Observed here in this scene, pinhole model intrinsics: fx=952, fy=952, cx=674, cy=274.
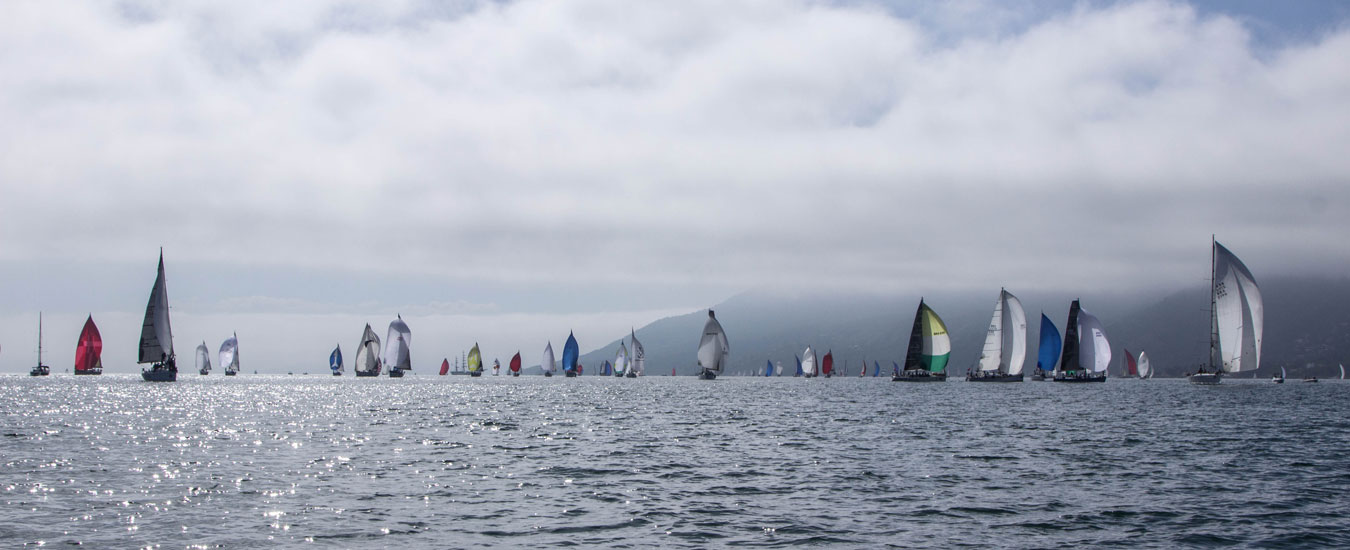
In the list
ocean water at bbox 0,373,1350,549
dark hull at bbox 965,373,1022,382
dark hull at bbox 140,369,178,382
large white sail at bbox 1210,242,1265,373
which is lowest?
dark hull at bbox 965,373,1022,382

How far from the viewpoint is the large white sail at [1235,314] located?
118 meters

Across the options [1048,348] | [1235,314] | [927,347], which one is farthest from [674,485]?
[1048,348]

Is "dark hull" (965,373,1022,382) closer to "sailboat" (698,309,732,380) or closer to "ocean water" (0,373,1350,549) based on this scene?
"sailboat" (698,309,732,380)

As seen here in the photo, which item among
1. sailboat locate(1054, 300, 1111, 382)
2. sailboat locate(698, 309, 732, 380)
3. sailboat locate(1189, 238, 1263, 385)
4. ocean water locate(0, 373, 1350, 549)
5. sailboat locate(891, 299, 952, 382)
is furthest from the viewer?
sailboat locate(698, 309, 732, 380)

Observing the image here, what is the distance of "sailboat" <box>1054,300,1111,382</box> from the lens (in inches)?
5733

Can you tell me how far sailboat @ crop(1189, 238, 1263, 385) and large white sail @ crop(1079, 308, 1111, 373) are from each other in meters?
23.4

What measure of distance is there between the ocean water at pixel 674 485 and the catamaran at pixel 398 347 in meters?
138

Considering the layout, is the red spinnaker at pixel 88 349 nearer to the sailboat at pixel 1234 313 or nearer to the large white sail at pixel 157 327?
the large white sail at pixel 157 327

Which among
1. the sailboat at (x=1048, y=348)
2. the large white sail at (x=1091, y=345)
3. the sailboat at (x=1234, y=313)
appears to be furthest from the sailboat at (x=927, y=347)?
the sailboat at (x=1234, y=313)

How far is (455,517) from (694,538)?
676 centimetres

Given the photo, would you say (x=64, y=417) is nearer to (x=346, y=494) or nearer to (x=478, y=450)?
(x=478, y=450)

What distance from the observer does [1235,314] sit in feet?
391

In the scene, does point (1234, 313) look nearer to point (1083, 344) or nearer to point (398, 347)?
point (1083, 344)

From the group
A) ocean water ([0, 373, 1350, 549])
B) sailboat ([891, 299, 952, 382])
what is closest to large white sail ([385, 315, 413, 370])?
sailboat ([891, 299, 952, 382])
